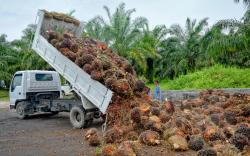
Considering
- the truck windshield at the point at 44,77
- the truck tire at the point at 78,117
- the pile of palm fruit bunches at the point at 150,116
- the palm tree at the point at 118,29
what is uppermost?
the palm tree at the point at 118,29

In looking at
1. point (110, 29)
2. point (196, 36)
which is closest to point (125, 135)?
point (110, 29)

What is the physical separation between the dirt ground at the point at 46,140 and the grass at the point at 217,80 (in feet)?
25.6

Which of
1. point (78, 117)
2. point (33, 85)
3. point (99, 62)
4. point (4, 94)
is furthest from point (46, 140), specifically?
point (4, 94)

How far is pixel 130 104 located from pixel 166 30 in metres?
19.1

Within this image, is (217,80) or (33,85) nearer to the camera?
(33,85)

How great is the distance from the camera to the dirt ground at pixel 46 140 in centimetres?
704

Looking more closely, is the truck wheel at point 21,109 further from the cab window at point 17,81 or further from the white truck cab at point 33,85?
the cab window at point 17,81

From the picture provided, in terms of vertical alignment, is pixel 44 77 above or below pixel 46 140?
above

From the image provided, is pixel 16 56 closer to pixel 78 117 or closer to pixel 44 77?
pixel 44 77

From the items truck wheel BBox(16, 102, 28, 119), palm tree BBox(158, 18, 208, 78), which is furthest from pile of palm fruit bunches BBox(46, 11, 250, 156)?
palm tree BBox(158, 18, 208, 78)

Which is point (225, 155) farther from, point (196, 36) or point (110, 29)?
point (196, 36)

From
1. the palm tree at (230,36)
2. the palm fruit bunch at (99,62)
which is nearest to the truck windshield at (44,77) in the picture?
the palm fruit bunch at (99,62)

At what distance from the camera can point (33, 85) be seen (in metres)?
13.0

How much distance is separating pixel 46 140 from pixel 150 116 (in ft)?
9.61
